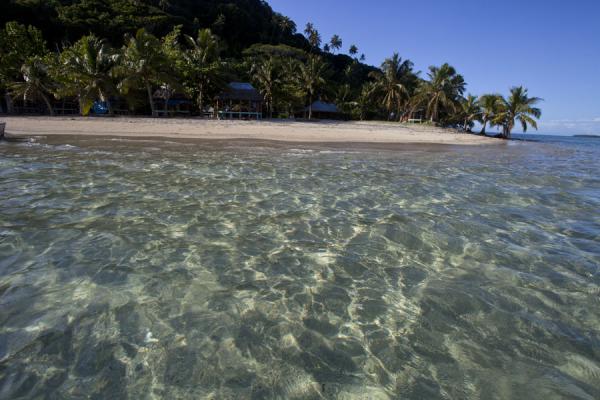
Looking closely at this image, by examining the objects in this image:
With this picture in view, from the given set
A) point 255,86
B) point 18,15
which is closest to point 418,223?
point 255,86

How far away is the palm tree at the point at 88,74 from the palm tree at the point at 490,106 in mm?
39769

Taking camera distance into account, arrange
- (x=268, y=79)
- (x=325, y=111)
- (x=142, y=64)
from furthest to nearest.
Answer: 1. (x=325, y=111)
2. (x=268, y=79)
3. (x=142, y=64)

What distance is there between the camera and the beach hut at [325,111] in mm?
49406

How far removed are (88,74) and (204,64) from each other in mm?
10536

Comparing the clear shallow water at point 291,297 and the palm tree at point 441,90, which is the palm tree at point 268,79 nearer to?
the palm tree at point 441,90

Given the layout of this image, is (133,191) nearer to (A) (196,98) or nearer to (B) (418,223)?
(B) (418,223)

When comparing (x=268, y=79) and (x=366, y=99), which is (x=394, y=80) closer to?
(x=366, y=99)

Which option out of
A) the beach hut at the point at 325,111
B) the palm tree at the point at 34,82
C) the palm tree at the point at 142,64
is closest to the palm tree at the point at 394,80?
the beach hut at the point at 325,111

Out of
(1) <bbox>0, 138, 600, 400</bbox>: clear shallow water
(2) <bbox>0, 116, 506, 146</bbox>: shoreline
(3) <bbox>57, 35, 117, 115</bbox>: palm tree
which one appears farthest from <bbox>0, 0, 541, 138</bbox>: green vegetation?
(1) <bbox>0, 138, 600, 400</bbox>: clear shallow water

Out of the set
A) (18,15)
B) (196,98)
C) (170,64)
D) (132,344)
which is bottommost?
(132,344)

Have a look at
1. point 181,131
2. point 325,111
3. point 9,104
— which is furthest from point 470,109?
point 9,104

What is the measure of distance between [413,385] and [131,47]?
33.6m

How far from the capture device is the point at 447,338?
2.63 meters

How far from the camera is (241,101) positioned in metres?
40.8
